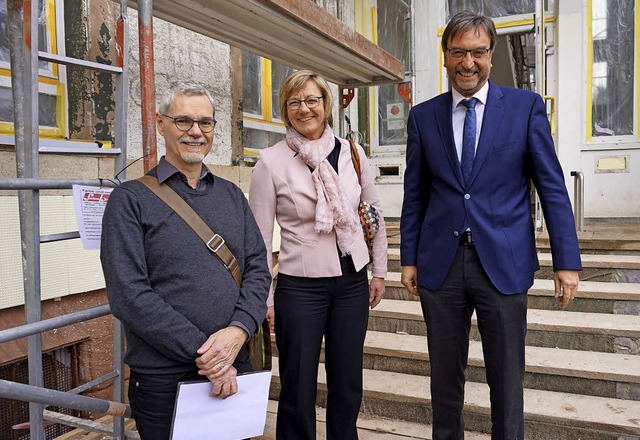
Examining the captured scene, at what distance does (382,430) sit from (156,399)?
1.83 m

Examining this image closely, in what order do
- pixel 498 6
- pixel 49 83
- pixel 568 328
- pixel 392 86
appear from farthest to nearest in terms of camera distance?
pixel 392 86 < pixel 498 6 < pixel 568 328 < pixel 49 83

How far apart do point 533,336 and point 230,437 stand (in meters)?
2.62

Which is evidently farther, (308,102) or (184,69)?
(184,69)

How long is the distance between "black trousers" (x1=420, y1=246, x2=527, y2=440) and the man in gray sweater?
30.6 inches

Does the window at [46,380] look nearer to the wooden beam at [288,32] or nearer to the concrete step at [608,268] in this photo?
the wooden beam at [288,32]

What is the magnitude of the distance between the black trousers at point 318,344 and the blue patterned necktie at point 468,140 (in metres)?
0.62

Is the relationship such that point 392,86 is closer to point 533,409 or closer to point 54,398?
point 533,409

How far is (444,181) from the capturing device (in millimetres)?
2133

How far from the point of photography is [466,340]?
2.22 m

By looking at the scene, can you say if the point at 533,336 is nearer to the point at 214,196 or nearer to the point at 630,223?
the point at 214,196

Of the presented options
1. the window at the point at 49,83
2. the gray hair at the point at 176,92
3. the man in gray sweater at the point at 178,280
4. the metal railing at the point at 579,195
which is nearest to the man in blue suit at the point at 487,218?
the man in gray sweater at the point at 178,280

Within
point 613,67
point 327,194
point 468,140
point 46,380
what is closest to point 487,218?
point 468,140

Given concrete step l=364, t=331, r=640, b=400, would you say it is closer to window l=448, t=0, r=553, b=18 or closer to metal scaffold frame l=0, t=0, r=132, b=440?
metal scaffold frame l=0, t=0, r=132, b=440

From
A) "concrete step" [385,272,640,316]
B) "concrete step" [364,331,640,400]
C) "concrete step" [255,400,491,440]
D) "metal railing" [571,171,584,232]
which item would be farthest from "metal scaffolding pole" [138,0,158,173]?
"metal railing" [571,171,584,232]
